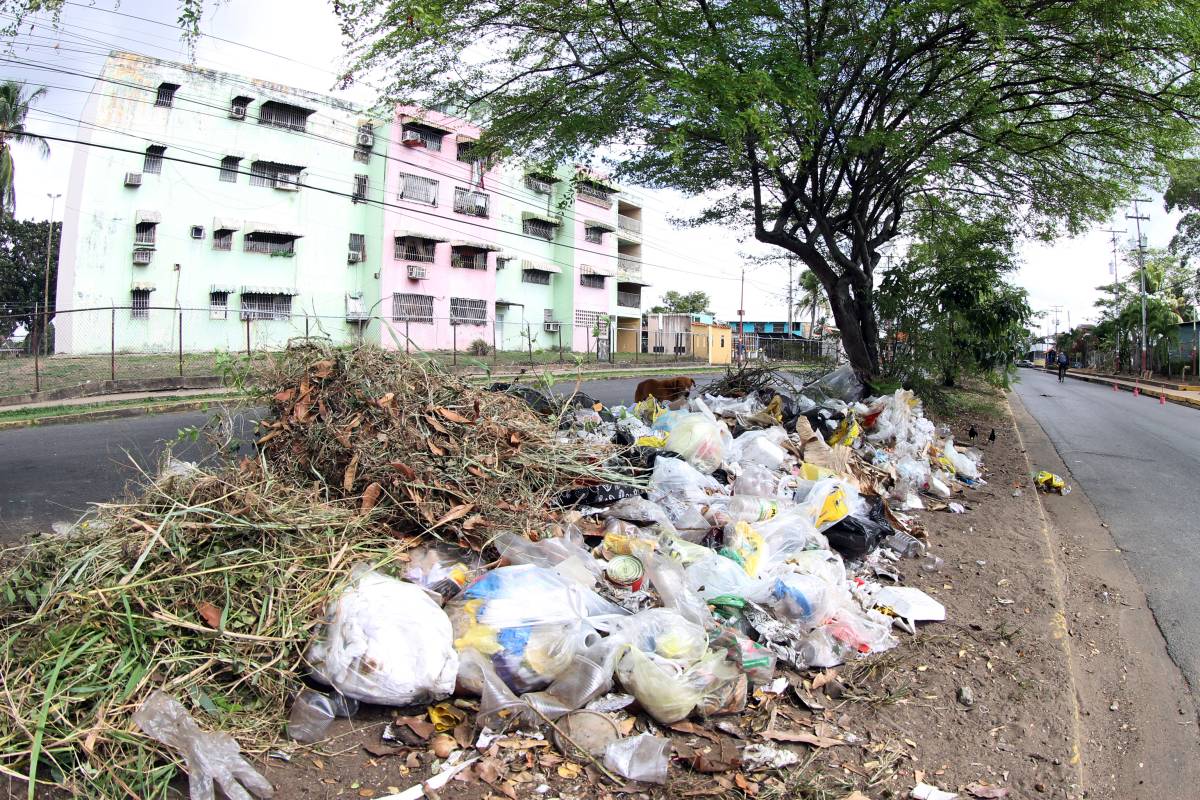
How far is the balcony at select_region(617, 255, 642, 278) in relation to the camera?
42653 mm

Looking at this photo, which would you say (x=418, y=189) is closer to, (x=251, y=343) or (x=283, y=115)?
(x=283, y=115)

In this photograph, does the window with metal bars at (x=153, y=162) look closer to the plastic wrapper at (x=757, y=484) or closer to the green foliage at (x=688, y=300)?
the plastic wrapper at (x=757, y=484)

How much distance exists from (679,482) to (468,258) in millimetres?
30989

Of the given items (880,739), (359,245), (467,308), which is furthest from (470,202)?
(880,739)

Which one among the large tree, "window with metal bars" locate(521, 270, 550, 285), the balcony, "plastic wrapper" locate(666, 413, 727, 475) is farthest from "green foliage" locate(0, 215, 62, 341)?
"plastic wrapper" locate(666, 413, 727, 475)

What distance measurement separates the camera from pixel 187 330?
25.0 metres

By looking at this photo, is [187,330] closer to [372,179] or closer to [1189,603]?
[372,179]

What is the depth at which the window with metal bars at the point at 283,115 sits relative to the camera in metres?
28.0

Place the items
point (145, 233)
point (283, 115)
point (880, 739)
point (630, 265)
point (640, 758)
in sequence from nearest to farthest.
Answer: point (640, 758)
point (880, 739)
point (145, 233)
point (283, 115)
point (630, 265)

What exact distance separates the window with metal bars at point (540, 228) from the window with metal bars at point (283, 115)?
37.7ft

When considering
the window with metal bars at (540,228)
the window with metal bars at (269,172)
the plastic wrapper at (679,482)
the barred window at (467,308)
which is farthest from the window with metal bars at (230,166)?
the plastic wrapper at (679,482)

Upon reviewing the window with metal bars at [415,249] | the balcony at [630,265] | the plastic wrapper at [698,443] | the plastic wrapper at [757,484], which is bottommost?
the plastic wrapper at [757,484]

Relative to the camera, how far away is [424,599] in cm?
256

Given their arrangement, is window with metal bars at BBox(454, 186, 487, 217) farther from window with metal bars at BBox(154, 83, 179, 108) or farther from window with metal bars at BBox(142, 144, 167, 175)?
window with metal bars at BBox(142, 144, 167, 175)
